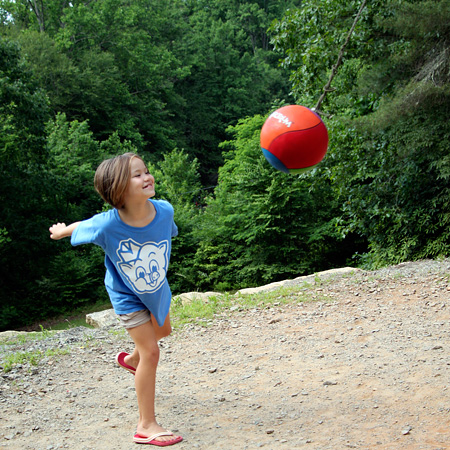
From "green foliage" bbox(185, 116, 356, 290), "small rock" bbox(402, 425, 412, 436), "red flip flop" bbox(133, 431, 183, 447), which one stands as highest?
"red flip flop" bbox(133, 431, 183, 447)

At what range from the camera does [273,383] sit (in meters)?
4.55

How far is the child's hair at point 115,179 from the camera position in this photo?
10.8ft

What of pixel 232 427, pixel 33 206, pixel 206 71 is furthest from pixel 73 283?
pixel 206 71

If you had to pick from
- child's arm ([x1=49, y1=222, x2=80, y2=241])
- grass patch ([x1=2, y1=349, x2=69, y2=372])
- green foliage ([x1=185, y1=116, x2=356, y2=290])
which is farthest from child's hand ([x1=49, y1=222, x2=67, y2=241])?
green foliage ([x1=185, y1=116, x2=356, y2=290])

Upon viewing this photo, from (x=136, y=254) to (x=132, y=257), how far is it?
3 centimetres

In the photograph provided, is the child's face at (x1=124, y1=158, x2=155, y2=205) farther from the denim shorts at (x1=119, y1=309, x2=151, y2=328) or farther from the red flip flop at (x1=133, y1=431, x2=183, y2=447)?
the red flip flop at (x1=133, y1=431, x2=183, y2=447)

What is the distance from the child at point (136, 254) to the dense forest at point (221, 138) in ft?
8.93

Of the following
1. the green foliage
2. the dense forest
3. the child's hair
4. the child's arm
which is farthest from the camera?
the green foliage

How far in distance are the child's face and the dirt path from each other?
5.31 feet

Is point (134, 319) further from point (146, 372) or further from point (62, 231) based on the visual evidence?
point (62, 231)

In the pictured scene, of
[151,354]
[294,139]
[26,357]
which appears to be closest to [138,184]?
[151,354]

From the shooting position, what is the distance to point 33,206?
63.2 feet

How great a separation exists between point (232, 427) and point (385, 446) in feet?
3.42

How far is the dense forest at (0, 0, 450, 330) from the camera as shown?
9836 mm
